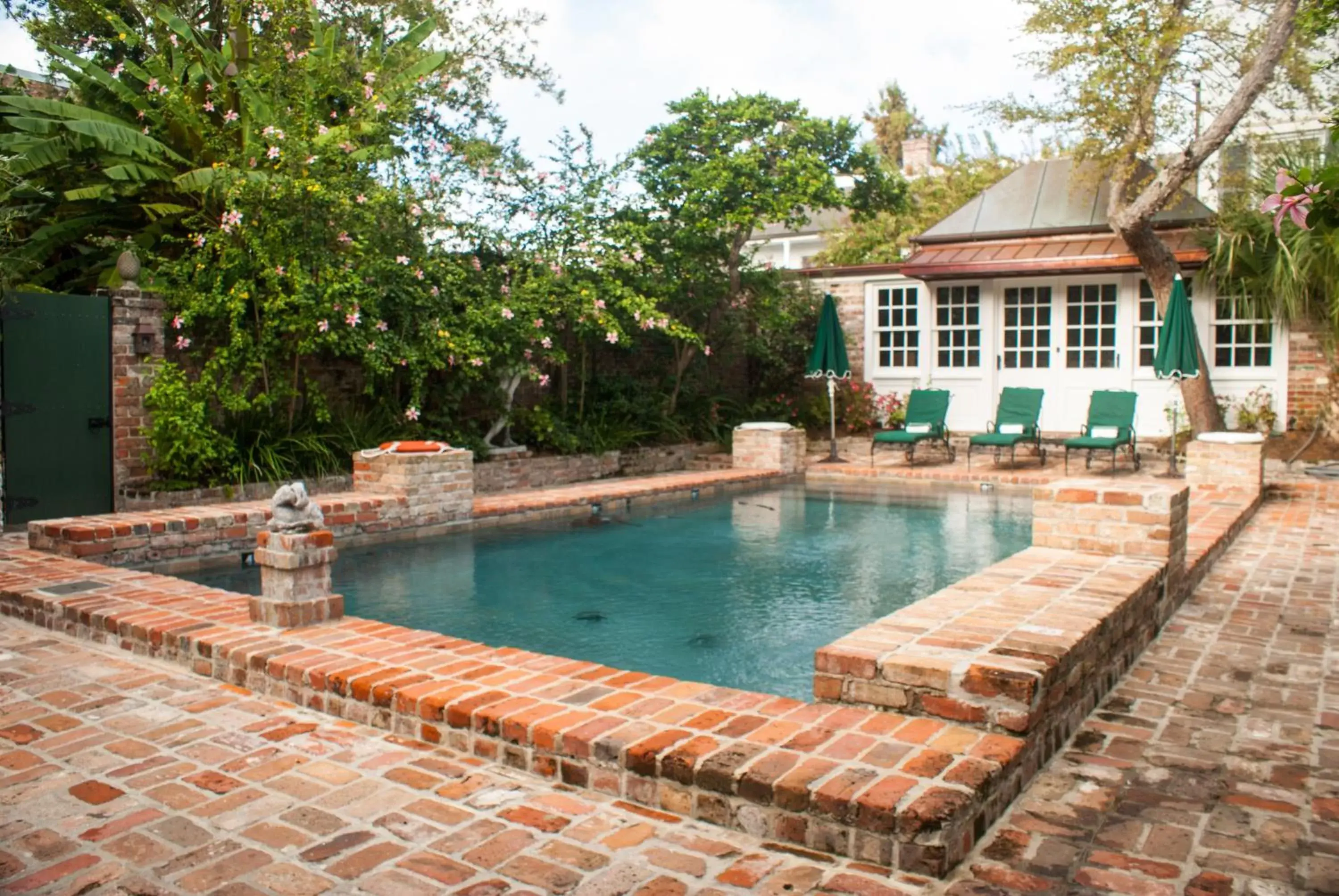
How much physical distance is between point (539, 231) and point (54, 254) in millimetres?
4817

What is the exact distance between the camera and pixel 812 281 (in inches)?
628

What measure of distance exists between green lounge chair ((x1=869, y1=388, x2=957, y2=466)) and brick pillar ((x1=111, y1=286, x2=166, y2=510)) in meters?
8.24

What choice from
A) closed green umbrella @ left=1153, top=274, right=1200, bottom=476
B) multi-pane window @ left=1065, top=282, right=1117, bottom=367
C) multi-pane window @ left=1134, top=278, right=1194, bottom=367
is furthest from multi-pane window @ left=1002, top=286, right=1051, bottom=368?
closed green umbrella @ left=1153, top=274, right=1200, bottom=476

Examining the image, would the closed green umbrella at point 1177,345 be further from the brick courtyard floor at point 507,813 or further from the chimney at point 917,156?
the chimney at point 917,156

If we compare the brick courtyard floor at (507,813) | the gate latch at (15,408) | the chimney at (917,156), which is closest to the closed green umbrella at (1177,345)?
the brick courtyard floor at (507,813)

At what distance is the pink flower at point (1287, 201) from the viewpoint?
98.4 inches

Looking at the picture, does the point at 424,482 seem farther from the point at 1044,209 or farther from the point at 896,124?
the point at 896,124

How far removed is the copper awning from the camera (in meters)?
13.2

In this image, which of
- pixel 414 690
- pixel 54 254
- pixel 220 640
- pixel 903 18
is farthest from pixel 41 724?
pixel 903 18

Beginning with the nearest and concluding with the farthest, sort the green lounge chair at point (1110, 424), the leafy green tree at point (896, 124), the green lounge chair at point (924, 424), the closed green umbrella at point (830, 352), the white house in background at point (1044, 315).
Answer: the green lounge chair at point (1110, 424) → the white house in background at point (1044, 315) → the green lounge chair at point (924, 424) → the closed green umbrella at point (830, 352) → the leafy green tree at point (896, 124)

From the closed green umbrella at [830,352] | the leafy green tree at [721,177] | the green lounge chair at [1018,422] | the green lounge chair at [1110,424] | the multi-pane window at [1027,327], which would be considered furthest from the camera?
the multi-pane window at [1027,327]

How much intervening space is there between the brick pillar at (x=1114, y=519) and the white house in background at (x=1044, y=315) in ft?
30.3

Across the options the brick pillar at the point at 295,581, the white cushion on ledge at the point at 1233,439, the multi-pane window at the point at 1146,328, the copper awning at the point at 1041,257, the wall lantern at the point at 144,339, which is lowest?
the brick pillar at the point at 295,581

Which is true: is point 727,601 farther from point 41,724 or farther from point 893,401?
point 893,401
